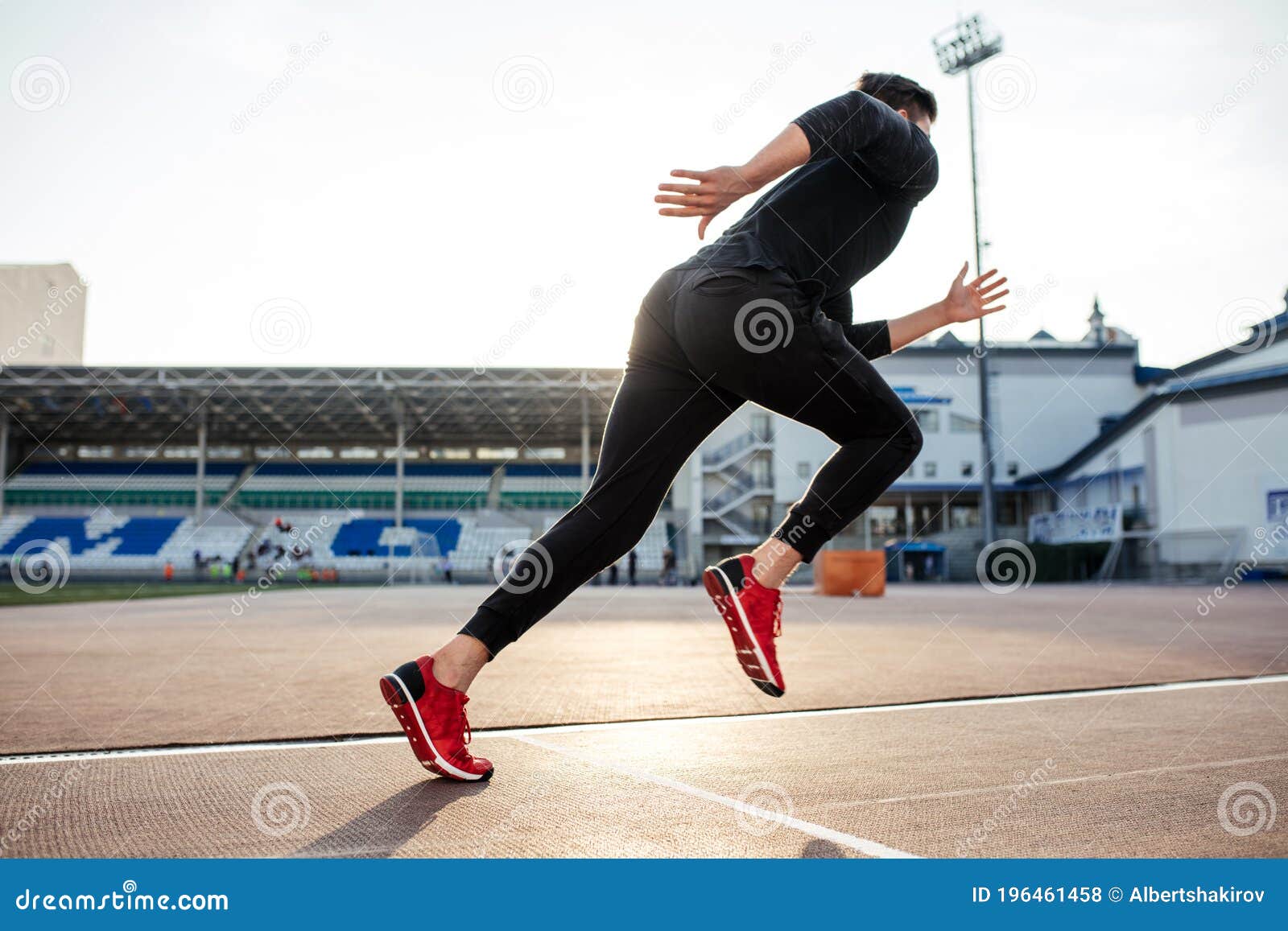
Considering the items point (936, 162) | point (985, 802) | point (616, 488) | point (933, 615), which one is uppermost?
point (936, 162)

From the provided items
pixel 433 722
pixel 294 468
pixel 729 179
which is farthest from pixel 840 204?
pixel 294 468

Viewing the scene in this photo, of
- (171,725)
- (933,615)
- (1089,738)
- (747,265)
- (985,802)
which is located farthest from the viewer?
(933,615)

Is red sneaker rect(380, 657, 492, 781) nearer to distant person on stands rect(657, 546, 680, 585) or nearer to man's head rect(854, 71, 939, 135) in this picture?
man's head rect(854, 71, 939, 135)

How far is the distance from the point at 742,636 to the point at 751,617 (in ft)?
0.17

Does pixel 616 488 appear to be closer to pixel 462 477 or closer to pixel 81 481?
pixel 462 477

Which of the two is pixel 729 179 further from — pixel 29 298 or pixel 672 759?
pixel 29 298

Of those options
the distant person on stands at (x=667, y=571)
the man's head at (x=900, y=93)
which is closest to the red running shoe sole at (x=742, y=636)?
the man's head at (x=900, y=93)

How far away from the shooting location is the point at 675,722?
9.77 ft

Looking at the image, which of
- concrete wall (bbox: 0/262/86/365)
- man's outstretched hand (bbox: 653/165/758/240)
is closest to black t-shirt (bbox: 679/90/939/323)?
man's outstretched hand (bbox: 653/165/758/240)

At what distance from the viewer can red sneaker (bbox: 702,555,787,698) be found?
7.54 feet

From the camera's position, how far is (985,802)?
1.82 meters

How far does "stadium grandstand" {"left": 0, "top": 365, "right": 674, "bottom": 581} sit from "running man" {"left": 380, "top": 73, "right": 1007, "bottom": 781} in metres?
35.3

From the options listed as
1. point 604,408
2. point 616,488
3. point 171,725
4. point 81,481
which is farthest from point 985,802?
point 81,481

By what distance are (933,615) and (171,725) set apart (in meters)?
9.88
